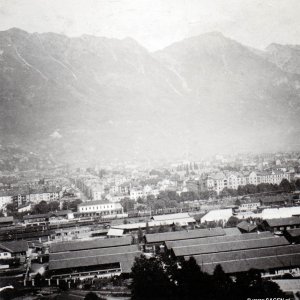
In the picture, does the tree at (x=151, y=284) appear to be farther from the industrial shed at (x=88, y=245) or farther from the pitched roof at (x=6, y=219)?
the pitched roof at (x=6, y=219)

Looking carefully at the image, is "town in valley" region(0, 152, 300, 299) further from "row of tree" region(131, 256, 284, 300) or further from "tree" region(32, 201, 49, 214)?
"row of tree" region(131, 256, 284, 300)

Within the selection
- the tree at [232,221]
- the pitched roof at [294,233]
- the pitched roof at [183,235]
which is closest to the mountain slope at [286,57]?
the tree at [232,221]

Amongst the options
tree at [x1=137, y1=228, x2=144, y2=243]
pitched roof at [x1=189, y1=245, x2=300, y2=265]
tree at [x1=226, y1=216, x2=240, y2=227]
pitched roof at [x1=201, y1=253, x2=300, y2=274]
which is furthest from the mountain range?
pitched roof at [x1=201, y1=253, x2=300, y2=274]

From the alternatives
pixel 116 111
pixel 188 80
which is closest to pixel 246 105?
pixel 188 80

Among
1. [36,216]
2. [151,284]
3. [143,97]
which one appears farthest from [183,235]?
[143,97]

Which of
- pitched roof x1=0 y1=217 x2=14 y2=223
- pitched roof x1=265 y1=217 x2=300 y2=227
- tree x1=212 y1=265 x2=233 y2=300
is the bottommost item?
tree x1=212 y1=265 x2=233 y2=300

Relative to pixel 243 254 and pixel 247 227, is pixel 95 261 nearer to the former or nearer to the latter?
pixel 243 254
